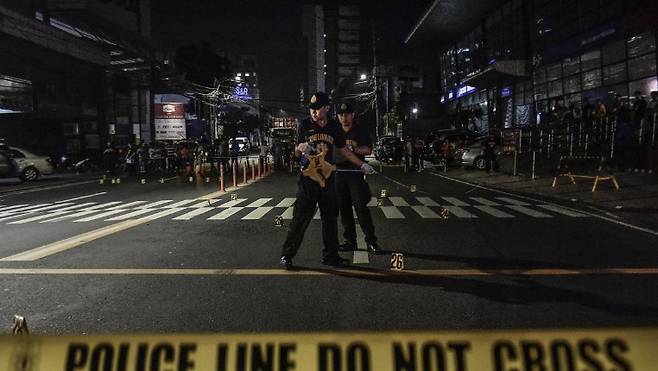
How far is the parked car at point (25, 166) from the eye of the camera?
24172mm

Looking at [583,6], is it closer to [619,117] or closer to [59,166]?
[619,117]

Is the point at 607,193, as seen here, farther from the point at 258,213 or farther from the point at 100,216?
the point at 100,216

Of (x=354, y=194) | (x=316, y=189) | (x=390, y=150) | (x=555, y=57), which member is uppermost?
(x=555, y=57)

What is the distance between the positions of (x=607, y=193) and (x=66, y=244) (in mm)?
12518

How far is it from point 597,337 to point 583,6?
28.9 meters

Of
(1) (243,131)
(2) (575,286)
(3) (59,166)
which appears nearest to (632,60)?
(2) (575,286)

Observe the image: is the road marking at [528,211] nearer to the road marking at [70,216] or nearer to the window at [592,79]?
the road marking at [70,216]

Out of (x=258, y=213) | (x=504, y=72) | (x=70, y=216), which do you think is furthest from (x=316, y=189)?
(x=504, y=72)

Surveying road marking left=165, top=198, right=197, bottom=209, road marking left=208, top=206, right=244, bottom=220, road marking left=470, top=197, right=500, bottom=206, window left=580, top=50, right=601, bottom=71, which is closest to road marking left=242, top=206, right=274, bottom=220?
road marking left=208, top=206, right=244, bottom=220

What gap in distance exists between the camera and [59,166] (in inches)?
1312

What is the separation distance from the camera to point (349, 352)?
6.68ft

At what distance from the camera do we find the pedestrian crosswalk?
35.8 feet

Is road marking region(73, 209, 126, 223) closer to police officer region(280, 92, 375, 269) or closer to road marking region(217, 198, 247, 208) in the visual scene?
road marking region(217, 198, 247, 208)

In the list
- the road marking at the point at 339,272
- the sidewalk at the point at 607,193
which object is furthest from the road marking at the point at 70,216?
the sidewalk at the point at 607,193
